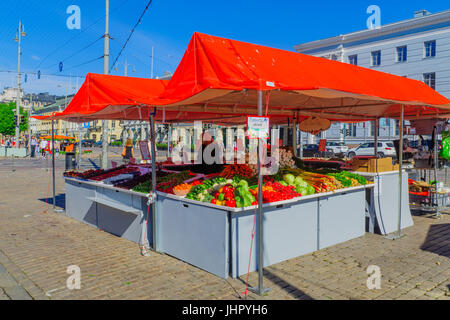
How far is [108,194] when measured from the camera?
24.5ft

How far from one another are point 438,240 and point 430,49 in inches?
1162

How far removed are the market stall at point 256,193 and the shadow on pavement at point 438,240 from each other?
121cm

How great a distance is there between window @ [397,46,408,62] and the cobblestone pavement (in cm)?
2934

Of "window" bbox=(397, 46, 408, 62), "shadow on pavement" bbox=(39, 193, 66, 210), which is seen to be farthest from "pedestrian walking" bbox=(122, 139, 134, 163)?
"window" bbox=(397, 46, 408, 62)

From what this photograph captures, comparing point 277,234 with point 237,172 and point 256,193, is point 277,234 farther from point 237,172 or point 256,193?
point 237,172

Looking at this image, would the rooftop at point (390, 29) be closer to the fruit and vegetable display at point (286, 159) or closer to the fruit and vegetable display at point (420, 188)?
the fruit and vegetable display at point (420, 188)

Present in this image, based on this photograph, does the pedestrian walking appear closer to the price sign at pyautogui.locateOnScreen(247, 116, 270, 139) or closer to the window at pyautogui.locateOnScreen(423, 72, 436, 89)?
the price sign at pyautogui.locateOnScreen(247, 116, 270, 139)

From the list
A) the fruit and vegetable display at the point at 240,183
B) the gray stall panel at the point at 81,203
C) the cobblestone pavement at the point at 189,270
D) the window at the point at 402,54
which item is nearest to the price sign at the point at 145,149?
the fruit and vegetable display at the point at 240,183

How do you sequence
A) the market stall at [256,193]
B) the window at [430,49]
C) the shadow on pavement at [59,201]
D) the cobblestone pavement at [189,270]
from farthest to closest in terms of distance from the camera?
1. the window at [430,49]
2. the shadow on pavement at [59,201]
3. the market stall at [256,193]
4. the cobblestone pavement at [189,270]

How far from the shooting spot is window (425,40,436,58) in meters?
30.4

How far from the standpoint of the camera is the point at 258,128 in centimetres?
420

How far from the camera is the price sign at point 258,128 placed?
4145 millimetres

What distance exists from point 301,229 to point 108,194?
13.2 ft

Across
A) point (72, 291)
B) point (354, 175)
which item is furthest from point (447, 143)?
point (72, 291)
